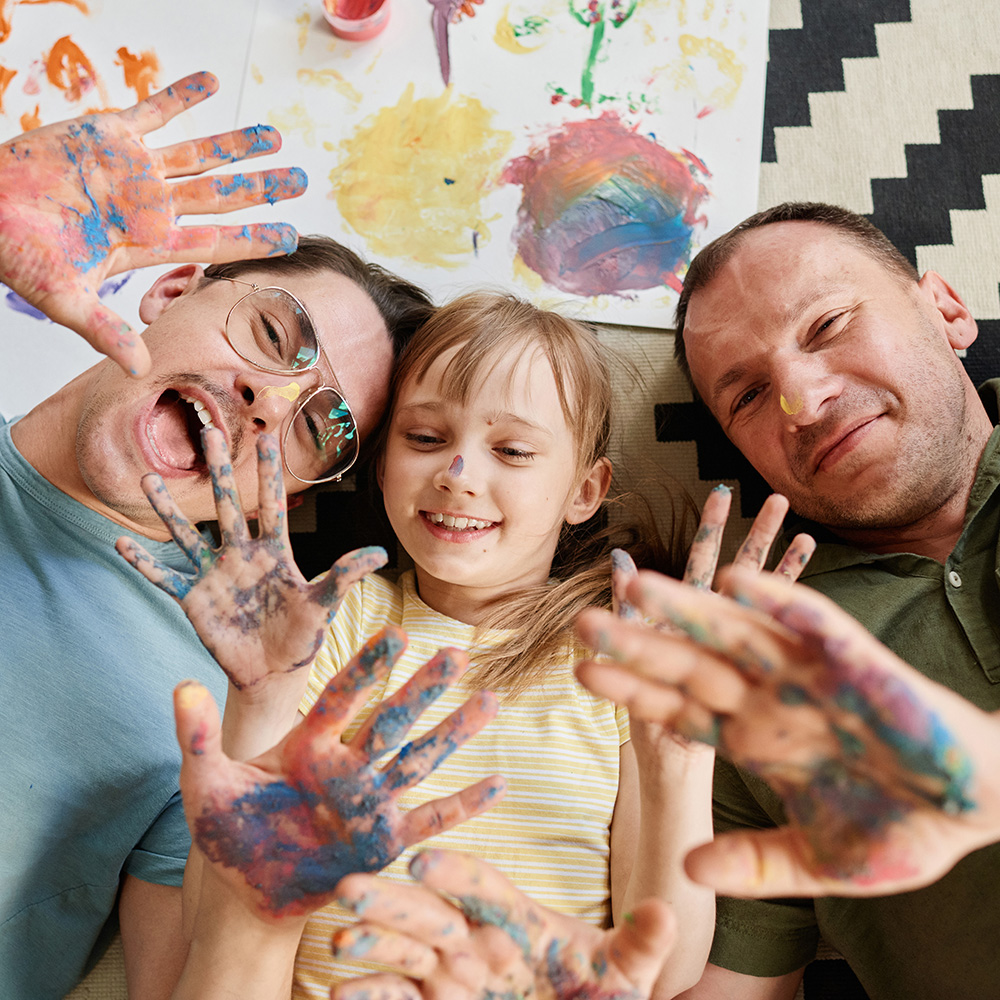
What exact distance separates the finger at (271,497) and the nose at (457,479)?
0.33 m

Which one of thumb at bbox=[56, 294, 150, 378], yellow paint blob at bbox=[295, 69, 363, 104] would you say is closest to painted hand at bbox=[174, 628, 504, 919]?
thumb at bbox=[56, 294, 150, 378]

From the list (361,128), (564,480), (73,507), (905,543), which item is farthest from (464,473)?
(361,128)

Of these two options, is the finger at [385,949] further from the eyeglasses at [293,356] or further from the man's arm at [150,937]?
the eyeglasses at [293,356]

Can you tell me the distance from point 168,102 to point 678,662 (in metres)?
0.93

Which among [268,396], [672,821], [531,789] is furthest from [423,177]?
[672,821]

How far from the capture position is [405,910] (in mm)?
710

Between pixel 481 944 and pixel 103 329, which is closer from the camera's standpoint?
pixel 481 944

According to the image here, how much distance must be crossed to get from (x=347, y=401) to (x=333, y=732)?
2.29 ft

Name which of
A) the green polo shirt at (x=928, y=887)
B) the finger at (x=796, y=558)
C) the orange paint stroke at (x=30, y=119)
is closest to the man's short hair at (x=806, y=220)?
the green polo shirt at (x=928, y=887)

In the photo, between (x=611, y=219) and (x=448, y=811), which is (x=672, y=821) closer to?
(x=448, y=811)

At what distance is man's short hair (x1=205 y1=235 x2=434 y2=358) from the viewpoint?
1.42 m

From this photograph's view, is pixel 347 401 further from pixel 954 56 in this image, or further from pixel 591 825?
pixel 954 56

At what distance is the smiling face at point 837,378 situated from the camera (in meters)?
1.28

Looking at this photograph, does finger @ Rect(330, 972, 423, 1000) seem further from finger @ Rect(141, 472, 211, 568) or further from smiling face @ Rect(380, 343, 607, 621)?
smiling face @ Rect(380, 343, 607, 621)
